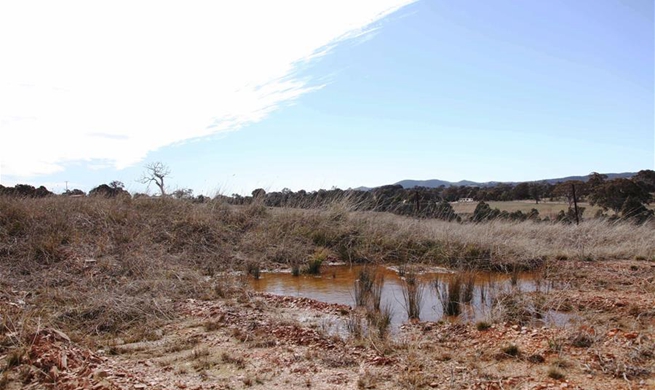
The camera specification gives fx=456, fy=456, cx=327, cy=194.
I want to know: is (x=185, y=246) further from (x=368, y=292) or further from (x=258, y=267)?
(x=368, y=292)

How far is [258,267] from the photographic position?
9992 millimetres

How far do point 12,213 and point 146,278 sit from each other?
5527 millimetres

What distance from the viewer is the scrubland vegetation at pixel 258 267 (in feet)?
15.0

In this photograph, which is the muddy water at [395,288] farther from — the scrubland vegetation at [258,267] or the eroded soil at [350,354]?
the eroded soil at [350,354]

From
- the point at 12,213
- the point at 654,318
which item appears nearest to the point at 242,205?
the point at 12,213

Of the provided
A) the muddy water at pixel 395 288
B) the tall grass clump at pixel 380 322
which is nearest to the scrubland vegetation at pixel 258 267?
the tall grass clump at pixel 380 322

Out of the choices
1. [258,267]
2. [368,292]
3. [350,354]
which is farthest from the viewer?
[258,267]

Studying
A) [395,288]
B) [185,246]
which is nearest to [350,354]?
[395,288]

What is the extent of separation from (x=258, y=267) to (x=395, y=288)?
10.6ft

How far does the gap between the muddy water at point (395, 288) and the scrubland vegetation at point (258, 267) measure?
276 mm

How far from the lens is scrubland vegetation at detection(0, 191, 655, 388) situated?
15.0 ft

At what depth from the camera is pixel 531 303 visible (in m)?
6.20

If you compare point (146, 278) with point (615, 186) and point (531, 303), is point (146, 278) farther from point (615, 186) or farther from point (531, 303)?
point (615, 186)

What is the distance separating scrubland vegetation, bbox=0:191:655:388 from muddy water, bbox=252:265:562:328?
276 mm
